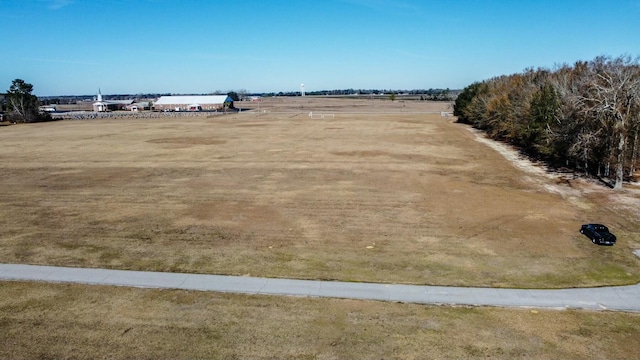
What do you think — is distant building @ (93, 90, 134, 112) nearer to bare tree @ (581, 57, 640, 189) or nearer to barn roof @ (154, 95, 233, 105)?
barn roof @ (154, 95, 233, 105)

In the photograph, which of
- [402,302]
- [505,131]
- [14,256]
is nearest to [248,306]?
[402,302]

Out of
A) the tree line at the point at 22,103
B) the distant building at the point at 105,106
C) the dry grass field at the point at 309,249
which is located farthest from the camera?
the distant building at the point at 105,106

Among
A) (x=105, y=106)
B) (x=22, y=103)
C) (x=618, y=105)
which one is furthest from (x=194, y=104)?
(x=618, y=105)

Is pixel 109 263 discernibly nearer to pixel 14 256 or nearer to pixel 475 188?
pixel 14 256

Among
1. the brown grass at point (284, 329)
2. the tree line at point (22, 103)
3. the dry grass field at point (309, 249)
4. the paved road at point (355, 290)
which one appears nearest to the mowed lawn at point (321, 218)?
the dry grass field at point (309, 249)

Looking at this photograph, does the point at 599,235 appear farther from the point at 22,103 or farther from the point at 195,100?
the point at 195,100

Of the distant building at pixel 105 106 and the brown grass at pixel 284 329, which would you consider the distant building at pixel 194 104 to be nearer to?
the distant building at pixel 105 106
